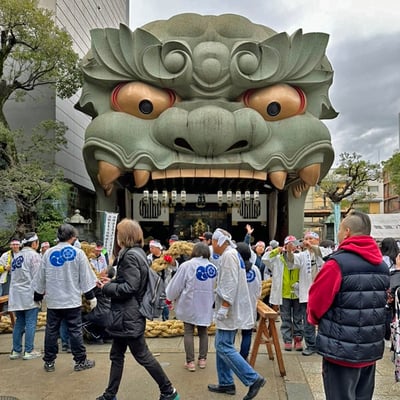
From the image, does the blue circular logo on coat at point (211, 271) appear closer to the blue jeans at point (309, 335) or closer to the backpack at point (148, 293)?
the backpack at point (148, 293)

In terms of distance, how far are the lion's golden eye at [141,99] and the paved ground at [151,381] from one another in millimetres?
10411

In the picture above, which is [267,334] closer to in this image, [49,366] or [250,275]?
[250,275]

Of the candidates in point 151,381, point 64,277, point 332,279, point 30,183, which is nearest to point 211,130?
point 30,183

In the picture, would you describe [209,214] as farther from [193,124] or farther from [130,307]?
[130,307]

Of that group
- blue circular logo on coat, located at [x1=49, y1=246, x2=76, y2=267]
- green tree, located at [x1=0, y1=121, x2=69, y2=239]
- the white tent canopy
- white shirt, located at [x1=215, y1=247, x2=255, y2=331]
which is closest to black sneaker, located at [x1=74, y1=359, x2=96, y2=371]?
blue circular logo on coat, located at [x1=49, y1=246, x2=76, y2=267]

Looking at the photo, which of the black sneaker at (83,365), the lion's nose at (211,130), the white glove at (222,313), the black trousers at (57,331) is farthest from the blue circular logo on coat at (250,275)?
the lion's nose at (211,130)

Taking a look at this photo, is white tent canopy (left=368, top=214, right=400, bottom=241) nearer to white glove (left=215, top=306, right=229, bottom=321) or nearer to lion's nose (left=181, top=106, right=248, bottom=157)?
lion's nose (left=181, top=106, right=248, bottom=157)

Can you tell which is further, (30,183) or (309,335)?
(30,183)

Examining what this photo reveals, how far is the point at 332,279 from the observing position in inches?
115

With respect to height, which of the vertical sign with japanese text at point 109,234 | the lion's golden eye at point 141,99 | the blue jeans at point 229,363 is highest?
the lion's golden eye at point 141,99

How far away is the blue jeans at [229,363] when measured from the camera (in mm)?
4094

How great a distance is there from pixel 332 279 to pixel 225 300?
1.63 meters

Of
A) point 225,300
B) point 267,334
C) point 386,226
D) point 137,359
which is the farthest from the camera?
point 386,226

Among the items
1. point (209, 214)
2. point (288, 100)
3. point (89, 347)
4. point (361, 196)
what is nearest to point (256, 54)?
point (288, 100)
